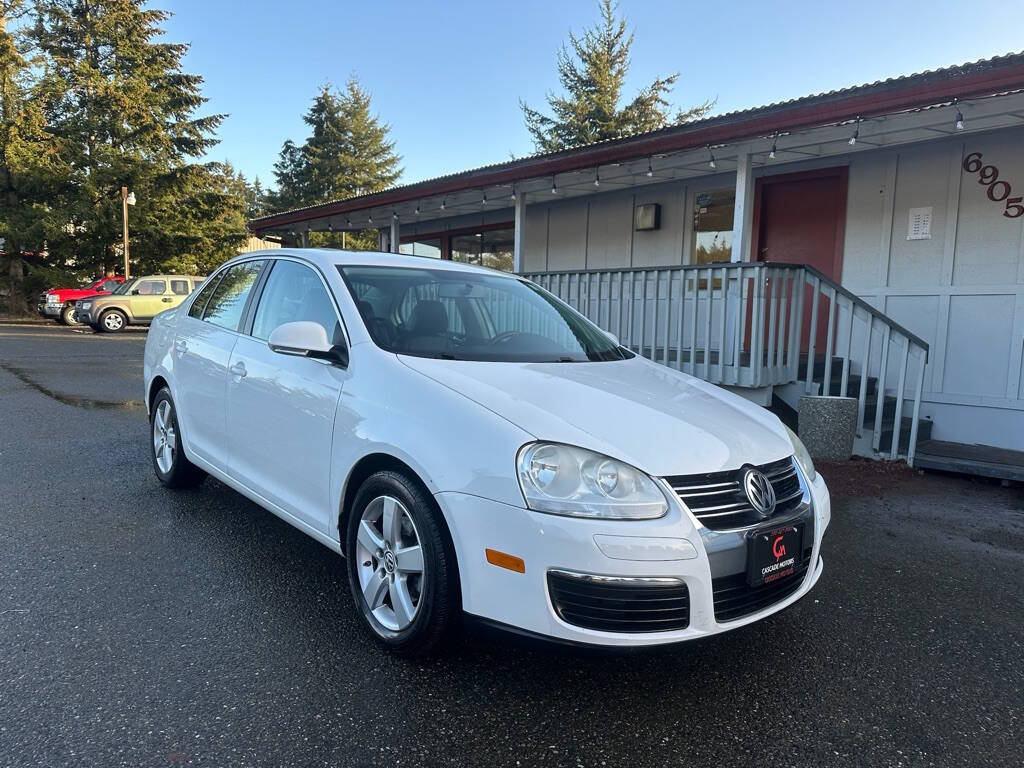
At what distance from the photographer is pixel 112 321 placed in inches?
790

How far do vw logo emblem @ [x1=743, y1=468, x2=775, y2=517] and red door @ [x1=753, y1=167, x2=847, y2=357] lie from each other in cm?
624

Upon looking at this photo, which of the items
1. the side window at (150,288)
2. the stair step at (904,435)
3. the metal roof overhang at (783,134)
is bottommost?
the stair step at (904,435)

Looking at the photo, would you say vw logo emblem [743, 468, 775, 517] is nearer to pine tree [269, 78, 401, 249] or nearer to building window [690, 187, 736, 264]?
building window [690, 187, 736, 264]

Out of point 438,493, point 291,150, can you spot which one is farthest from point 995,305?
point 291,150

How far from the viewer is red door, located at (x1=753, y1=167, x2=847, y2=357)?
26.3 feet

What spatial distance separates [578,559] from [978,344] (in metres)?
6.56

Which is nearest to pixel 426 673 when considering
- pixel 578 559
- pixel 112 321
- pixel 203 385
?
pixel 578 559

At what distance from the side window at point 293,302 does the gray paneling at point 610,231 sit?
7.18 metres

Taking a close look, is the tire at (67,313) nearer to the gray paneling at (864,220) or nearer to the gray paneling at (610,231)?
the gray paneling at (610,231)

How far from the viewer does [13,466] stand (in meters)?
5.21

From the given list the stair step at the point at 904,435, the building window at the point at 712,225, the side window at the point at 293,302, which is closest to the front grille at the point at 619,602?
the side window at the point at 293,302

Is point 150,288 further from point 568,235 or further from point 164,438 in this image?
point 164,438

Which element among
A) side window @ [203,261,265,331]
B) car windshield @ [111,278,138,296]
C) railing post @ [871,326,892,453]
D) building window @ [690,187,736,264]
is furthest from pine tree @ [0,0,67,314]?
railing post @ [871,326,892,453]

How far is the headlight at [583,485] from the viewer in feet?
7.02
